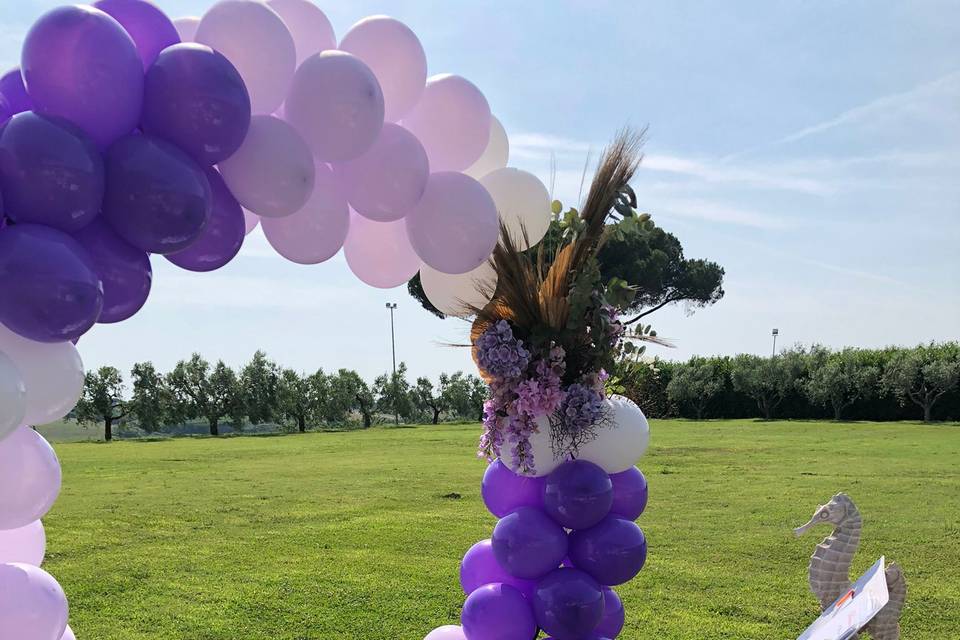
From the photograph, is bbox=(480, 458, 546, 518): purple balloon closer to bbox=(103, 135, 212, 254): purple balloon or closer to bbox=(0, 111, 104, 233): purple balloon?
bbox=(103, 135, 212, 254): purple balloon

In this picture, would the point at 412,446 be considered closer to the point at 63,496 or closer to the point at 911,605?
the point at 63,496

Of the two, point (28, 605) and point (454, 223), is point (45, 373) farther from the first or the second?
point (454, 223)

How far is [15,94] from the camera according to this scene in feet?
7.41

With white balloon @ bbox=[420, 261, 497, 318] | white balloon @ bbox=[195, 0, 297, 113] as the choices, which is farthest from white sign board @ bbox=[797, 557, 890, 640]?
white balloon @ bbox=[195, 0, 297, 113]

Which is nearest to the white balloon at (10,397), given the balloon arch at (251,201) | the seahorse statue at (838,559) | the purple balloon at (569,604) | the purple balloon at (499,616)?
the balloon arch at (251,201)

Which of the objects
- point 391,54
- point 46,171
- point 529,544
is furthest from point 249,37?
point 529,544

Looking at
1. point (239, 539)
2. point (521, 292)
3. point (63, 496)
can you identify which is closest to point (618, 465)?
point (521, 292)

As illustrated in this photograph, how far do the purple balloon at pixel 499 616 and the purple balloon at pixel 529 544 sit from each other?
11 cm

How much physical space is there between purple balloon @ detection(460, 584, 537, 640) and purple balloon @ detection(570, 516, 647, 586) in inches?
11.4

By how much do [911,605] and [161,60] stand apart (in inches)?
227

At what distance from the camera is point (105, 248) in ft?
7.25

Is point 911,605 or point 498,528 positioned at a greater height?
point 498,528

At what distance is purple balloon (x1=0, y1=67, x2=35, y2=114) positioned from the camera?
2246mm

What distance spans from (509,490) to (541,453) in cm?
28
